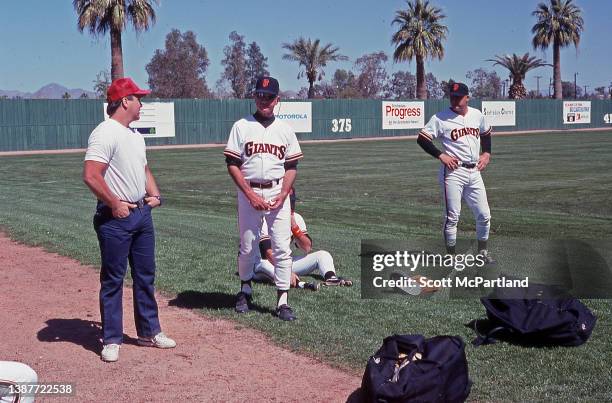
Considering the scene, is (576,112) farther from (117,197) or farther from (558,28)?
(117,197)

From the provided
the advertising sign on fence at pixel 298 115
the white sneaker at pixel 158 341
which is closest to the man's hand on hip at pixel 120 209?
the white sneaker at pixel 158 341

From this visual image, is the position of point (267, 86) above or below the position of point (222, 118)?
below

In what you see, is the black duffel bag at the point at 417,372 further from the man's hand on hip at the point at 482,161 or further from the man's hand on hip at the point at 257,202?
the man's hand on hip at the point at 482,161

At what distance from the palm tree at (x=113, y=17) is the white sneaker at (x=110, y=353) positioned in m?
37.6

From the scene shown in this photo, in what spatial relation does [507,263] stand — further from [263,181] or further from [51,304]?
[51,304]

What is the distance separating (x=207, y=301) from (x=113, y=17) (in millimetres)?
37420

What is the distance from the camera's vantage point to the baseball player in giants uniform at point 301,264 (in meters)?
7.66

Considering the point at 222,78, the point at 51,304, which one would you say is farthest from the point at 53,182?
the point at 222,78

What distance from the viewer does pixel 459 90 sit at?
8.34m

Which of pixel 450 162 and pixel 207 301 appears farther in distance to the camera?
pixel 450 162

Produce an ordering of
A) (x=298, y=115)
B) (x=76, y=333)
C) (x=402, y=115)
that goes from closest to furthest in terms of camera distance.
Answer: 1. (x=76, y=333)
2. (x=298, y=115)
3. (x=402, y=115)

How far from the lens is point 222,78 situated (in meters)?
87.2

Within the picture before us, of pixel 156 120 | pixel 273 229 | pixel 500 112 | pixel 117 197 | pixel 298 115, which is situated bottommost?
pixel 273 229

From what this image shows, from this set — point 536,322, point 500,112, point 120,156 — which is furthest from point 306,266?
point 500,112
